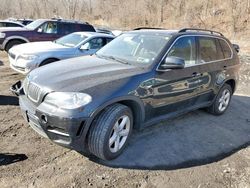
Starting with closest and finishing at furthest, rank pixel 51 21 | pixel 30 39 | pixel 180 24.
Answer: pixel 30 39, pixel 51 21, pixel 180 24

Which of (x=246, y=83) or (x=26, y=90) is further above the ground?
(x=26, y=90)

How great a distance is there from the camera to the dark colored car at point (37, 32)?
11.5m

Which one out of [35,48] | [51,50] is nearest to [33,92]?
[51,50]

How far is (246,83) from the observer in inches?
387

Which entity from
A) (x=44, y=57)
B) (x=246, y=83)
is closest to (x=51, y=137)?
(x=44, y=57)

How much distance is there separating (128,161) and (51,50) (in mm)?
5024

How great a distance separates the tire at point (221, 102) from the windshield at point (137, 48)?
81.5 inches

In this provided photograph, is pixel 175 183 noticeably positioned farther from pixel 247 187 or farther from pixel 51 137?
pixel 51 137

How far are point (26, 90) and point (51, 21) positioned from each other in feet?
30.7

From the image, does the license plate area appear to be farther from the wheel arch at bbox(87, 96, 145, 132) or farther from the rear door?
the rear door

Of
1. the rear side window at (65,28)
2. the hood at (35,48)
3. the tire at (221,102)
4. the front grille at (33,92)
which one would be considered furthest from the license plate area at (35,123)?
the rear side window at (65,28)

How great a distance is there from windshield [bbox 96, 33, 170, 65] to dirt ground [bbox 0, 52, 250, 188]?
4.14 feet

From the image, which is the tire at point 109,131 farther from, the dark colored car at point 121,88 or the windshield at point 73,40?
the windshield at point 73,40

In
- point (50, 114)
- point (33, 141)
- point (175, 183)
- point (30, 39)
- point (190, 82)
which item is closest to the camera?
point (50, 114)
